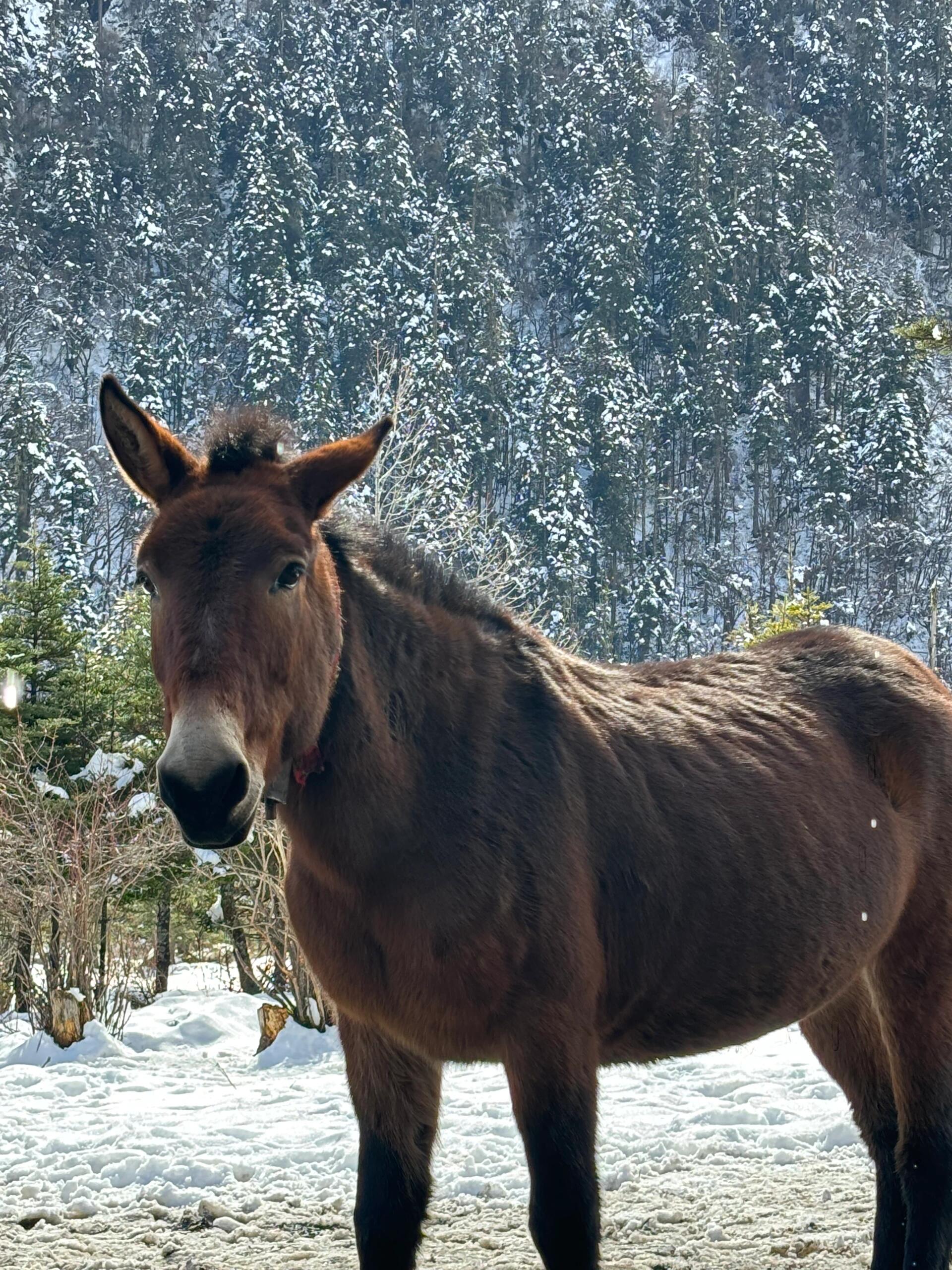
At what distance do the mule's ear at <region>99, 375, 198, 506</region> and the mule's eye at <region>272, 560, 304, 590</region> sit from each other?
425 mm

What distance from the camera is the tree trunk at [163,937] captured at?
13547mm

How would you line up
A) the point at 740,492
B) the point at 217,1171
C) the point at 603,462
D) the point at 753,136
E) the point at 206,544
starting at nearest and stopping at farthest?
A: the point at 206,544 < the point at 217,1171 < the point at 603,462 < the point at 740,492 < the point at 753,136

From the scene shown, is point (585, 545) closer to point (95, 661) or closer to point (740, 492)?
point (740, 492)

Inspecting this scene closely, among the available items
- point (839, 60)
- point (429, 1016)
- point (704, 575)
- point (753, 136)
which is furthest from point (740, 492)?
point (429, 1016)

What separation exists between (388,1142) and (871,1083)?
1835 millimetres

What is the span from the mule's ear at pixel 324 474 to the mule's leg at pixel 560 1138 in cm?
141

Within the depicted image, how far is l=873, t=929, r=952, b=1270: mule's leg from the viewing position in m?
3.45

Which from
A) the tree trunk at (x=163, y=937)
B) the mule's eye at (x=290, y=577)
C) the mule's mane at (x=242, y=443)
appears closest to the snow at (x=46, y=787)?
the tree trunk at (x=163, y=937)

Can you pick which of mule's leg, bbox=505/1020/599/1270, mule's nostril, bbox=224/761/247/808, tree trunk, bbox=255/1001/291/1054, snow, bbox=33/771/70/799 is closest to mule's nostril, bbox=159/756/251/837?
mule's nostril, bbox=224/761/247/808

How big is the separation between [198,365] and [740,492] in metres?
37.5

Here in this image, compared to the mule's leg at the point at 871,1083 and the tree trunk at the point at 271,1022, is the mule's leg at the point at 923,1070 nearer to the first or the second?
the mule's leg at the point at 871,1083

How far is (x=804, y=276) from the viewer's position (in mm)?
73688

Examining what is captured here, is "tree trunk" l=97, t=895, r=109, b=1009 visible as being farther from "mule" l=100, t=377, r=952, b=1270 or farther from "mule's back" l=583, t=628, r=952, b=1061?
"mule's back" l=583, t=628, r=952, b=1061

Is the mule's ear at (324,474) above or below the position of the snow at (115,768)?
above
